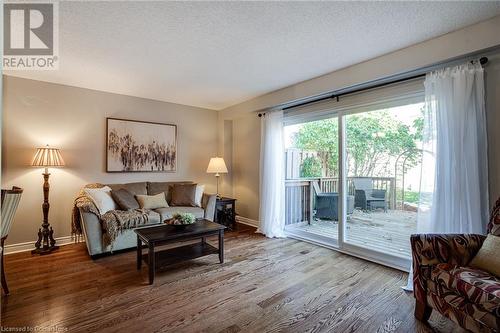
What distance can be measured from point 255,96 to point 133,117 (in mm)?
2134

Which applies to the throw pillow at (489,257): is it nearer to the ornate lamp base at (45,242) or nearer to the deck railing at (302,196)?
the deck railing at (302,196)

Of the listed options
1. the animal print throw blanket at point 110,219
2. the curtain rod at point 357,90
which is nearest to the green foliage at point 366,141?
the curtain rod at point 357,90

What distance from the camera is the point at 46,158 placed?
11.0ft

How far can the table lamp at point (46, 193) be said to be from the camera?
3.33m

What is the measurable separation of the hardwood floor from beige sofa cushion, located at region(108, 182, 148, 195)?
1069 mm

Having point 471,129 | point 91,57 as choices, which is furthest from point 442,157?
point 91,57

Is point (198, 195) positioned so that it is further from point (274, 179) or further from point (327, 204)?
point (327, 204)

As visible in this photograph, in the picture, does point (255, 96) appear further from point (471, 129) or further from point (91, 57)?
point (471, 129)

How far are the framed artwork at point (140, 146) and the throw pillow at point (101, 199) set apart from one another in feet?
2.20

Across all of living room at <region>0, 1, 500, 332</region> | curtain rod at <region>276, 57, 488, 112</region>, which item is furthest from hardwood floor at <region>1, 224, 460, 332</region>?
curtain rod at <region>276, 57, 488, 112</region>

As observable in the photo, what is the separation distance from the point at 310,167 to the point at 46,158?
373 cm

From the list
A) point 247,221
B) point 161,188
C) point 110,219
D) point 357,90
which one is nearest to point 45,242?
point 110,219

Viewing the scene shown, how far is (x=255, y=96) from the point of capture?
4.51 m

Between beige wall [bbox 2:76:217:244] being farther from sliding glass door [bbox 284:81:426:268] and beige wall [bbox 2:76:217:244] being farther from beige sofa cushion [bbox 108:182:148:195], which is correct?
sliding glass door [bbox 284:81:426:268]
